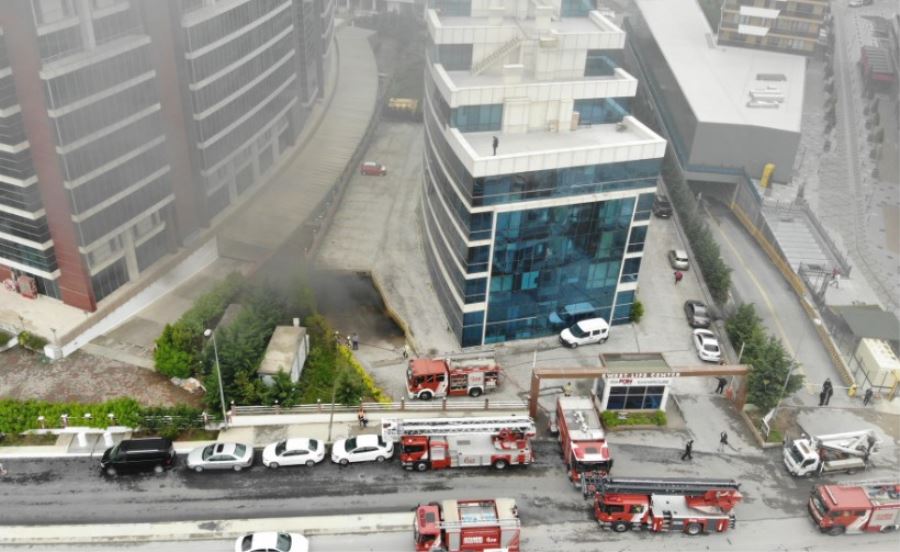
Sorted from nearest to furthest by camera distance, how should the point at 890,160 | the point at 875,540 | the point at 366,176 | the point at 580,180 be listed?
the point at 875,540, the point at 580,180, the point at 366,176, the point at 890,160

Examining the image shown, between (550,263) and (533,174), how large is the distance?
532cm

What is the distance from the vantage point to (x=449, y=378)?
37844mm

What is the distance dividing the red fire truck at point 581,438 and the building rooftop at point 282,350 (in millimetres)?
12614

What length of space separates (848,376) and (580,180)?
56.0ft

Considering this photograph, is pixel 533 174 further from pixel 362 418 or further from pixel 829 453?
pixel 829 453

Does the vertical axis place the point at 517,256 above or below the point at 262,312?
above

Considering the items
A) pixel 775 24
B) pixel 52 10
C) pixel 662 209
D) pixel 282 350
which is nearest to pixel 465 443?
pixel 282 350

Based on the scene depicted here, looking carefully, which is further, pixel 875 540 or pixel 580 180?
pixel 580 180

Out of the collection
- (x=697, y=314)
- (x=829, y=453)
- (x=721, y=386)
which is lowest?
(x=721, y=386)

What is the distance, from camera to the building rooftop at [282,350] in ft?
122

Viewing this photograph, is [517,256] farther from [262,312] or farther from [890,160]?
[890,160]

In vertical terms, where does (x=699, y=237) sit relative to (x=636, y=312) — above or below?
above

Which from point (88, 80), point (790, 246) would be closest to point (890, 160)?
point (790, 246)

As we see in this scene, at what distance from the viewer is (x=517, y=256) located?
39.6 m
